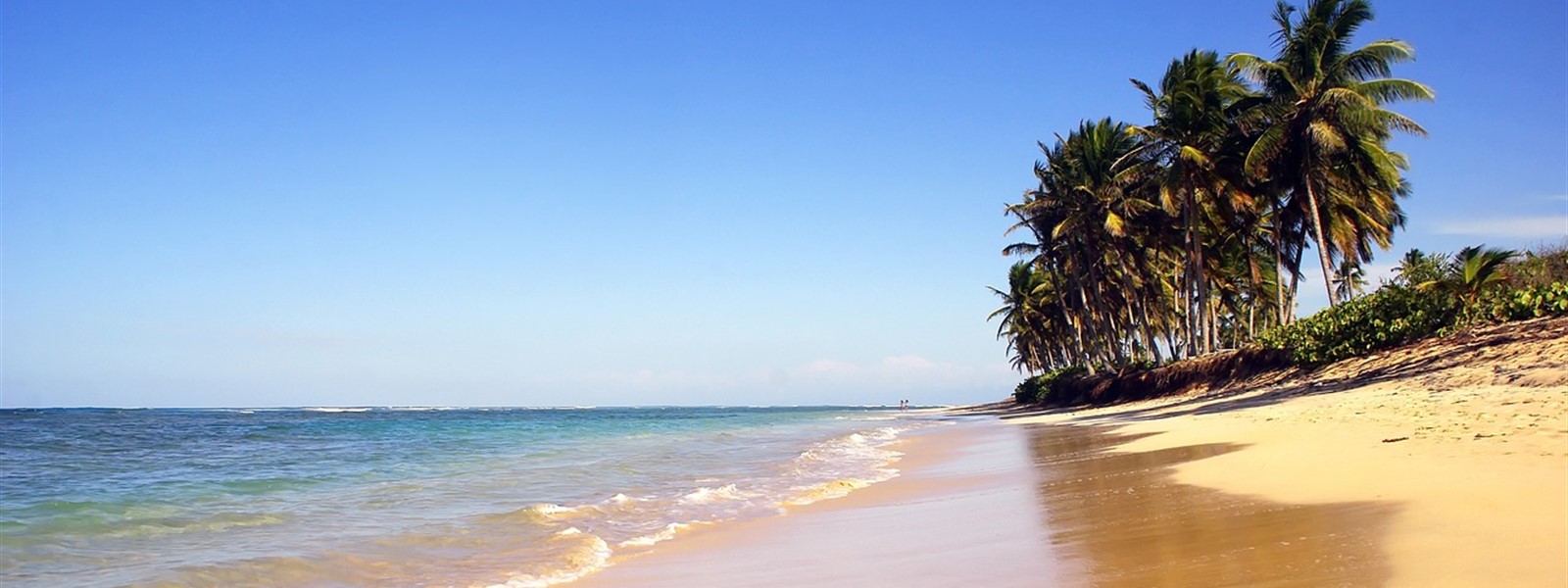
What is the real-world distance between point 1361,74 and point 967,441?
1529cm

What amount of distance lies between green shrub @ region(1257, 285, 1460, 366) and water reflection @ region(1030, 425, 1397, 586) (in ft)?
52.8

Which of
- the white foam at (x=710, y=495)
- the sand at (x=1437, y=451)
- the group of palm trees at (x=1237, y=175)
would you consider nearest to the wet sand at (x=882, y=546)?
the white foam at (x=710, y=495)

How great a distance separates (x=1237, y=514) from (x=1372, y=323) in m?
19.2

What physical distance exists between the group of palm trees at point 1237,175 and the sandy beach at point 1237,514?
12915mm

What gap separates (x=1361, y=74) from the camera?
81.9ft

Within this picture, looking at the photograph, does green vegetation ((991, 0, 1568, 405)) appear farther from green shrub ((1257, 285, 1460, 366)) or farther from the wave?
the wave

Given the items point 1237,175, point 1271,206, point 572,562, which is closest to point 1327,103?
point 1237,175

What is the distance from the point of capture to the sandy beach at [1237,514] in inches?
173

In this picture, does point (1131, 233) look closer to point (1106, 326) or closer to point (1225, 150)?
point (1106, 326)

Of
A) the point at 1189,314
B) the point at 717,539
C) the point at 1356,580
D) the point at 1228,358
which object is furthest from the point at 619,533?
the point at 1189,314

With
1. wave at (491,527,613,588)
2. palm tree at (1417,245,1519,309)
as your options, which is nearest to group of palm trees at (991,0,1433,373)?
palm tree at (1417,245,1519,309)

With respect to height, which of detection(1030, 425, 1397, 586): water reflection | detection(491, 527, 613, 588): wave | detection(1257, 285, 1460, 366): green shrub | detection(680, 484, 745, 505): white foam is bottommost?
detection(491, 527, 613, 588): wave

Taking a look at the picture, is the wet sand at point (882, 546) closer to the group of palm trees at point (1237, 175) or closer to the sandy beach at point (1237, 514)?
the sandy beach at point (1237, 514)

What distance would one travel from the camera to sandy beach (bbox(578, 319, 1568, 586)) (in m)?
4.40
